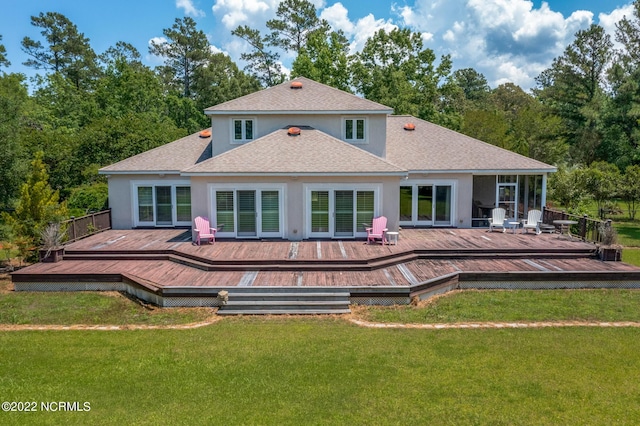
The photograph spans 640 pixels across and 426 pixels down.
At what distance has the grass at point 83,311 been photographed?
35.2 feet

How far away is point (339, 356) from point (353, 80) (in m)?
34.5

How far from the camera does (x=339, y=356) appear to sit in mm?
8328

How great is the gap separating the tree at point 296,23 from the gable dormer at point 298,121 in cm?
3299

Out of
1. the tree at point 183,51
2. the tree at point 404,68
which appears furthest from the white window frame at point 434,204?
the tree at point 183,51

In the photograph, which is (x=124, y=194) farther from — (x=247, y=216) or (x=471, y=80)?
(x=471, y=80)

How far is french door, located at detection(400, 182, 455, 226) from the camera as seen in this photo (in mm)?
20203

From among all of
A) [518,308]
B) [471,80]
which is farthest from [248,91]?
[471,80]

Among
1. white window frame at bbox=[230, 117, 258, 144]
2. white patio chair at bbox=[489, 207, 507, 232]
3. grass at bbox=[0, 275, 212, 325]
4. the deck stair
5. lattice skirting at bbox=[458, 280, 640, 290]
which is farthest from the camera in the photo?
white window frame at bbox=[230, 117, 258, 144]

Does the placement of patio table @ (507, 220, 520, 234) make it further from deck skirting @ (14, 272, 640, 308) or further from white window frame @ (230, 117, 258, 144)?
white window frame @ (230, 117, 258, 144)

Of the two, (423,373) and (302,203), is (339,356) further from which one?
(302,203)

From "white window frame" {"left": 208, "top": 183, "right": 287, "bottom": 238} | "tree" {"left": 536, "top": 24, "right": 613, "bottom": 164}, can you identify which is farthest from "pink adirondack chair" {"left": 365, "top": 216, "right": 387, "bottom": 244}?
"tree" {"left": 536, "top": 24, "right": 613, "bottom": 164}

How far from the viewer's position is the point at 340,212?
673 inches

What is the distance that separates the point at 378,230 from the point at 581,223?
814 centimetres

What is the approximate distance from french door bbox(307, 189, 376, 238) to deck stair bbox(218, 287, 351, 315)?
564 cm
